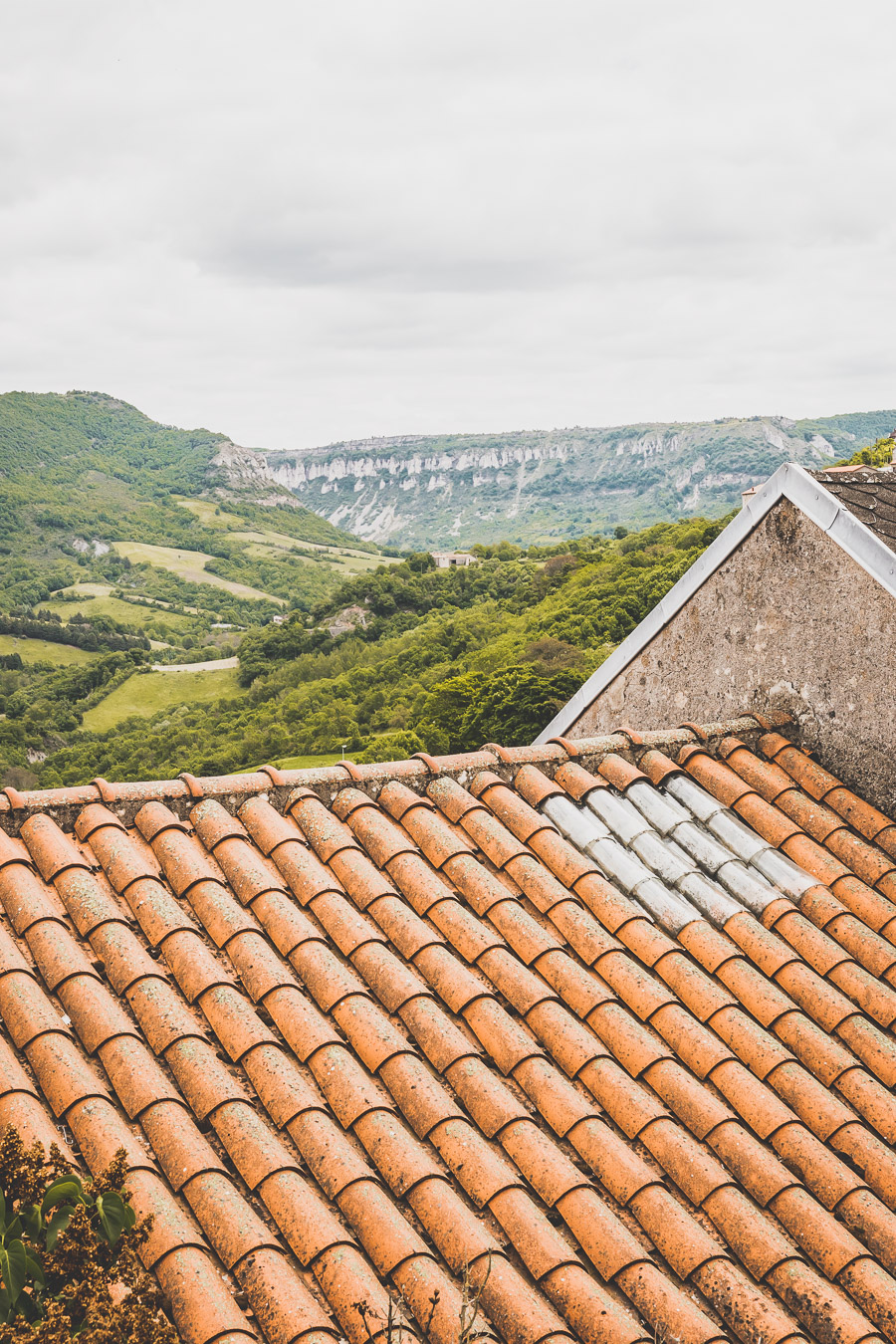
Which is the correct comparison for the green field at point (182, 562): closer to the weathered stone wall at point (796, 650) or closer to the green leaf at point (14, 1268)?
the weathered stone wall at point (796, 650)

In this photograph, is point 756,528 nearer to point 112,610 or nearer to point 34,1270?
point 34,1270

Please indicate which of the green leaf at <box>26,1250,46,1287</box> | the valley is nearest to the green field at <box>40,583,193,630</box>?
the valley

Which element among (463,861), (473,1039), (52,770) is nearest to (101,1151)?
(473,1039)

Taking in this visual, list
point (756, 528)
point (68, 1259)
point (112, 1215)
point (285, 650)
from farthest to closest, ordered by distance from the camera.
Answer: point (285, 650) < point (756, 528) < point (112, 1215) < point (68, 1259)

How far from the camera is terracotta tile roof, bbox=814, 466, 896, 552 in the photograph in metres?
6.17

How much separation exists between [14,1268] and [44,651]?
122 m

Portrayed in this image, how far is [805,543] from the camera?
608 cm

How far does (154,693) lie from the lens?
308ft

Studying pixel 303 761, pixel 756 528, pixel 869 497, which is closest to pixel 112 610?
pixel 303 761

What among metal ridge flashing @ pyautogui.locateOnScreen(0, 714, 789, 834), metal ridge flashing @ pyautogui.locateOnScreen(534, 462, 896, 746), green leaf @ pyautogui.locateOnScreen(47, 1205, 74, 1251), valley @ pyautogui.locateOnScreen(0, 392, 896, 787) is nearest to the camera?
green leaf @ pyautogui.locateOnScreen(47, 1205, 74, 1251)

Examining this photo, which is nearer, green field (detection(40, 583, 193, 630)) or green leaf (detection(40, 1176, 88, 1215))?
green leaf (detection(40, 1176, 88, 1215))

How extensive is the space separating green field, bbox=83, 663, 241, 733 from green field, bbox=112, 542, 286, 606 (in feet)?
206

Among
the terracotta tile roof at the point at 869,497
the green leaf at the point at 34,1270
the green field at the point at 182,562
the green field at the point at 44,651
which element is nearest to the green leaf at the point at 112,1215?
the green leaf at the point at 34,1270

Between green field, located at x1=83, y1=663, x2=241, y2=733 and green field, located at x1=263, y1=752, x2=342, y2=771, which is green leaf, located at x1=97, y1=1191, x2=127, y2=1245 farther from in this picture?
green field, located at x1=83, y1=663, x2=241, y2=733
